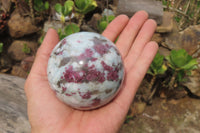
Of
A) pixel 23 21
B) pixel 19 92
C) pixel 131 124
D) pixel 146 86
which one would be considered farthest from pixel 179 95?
pixel 23 21

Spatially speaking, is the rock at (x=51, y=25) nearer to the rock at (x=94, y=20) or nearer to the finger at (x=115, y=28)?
the rock at (x=94, y=20)

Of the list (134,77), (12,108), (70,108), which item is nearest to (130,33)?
(134,77)

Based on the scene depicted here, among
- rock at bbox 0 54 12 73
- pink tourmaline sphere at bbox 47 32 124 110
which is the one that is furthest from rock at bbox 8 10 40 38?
pink tourmaline sphere at bbox 47 32 124 110

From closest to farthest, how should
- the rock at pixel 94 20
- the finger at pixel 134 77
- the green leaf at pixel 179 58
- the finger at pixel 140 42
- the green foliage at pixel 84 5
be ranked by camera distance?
1. the finger at pixel 134 77
2. the finger at pixel 140 42
3. the green leaf at pixel 179 58
4. the green foliage at pixel 84 5
5. the rock at pixel 94 20

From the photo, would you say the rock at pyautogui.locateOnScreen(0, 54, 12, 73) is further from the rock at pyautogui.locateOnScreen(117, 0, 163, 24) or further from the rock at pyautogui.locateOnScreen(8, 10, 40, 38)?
the rock at pyautogui.locateOnScreen(117, 0, 163, 24)

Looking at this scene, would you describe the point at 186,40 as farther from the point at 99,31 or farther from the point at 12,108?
the point at 12,108

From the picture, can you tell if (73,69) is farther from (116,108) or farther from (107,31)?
(107,31)

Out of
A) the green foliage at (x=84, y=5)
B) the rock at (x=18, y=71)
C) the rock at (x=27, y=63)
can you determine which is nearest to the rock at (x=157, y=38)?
the green foliage at (x=84, y=5)
